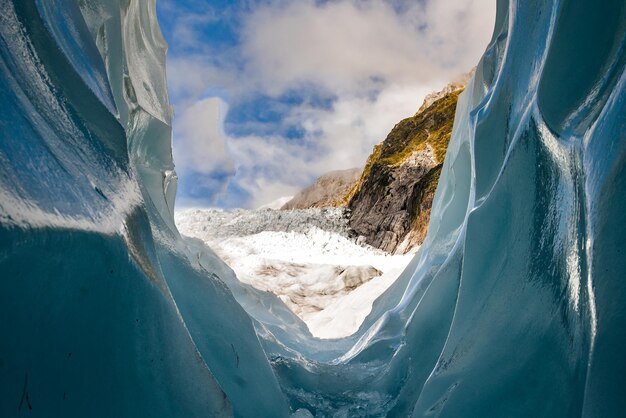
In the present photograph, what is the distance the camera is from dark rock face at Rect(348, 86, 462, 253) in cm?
1994

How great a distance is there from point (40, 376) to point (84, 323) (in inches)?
9.0

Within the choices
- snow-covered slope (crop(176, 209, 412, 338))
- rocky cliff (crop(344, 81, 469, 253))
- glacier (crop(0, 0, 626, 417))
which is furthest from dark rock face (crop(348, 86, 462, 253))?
glacier (crop(0, 0, 626, 417))

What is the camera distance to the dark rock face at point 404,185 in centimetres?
1994

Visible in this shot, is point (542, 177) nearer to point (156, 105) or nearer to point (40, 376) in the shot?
point (40, 376)

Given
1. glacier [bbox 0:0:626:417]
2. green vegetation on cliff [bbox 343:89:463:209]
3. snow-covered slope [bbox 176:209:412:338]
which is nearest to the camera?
glacier [bbox 0:0:626:417]

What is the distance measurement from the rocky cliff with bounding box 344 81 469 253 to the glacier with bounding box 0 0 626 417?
15.0 m

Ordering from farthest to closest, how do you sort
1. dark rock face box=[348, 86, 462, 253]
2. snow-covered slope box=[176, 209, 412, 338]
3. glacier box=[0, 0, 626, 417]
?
dark rock face box=[348, 86, 462, 253] < snow-covered slope box=[176, 209, 412, 338] < glacier box=[0, 0, 626, 417]

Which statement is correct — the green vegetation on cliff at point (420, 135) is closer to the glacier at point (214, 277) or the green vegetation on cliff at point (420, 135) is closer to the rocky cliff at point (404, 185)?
the rocky cliff at point (404, 185)

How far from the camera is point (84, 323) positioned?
1460 millimetres

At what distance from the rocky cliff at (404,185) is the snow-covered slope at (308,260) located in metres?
0.94

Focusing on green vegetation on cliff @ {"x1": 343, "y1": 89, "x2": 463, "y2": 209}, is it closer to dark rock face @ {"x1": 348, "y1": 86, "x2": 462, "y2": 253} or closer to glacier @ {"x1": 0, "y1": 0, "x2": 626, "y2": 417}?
dark rock face @ {"x1": 348, "y1": 86, "x2": 462, "y2": 253}

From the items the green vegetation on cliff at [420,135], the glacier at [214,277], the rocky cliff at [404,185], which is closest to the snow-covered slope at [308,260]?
the rocky cliff at [404,185]

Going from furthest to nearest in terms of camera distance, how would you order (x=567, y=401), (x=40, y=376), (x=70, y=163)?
(x=567, y=401) → (x=70, y=163) → (x=40, y=376)

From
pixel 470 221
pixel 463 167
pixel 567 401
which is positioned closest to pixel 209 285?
pixel 470 221
